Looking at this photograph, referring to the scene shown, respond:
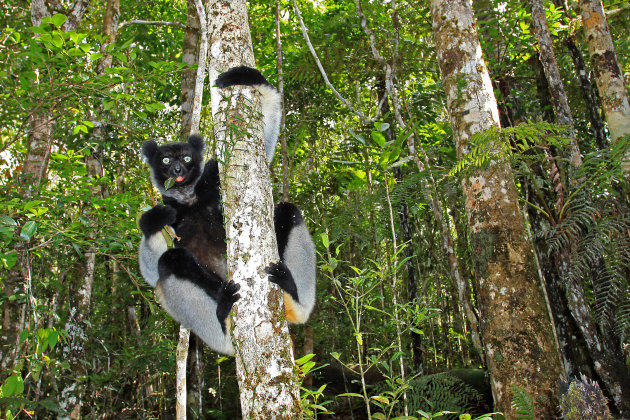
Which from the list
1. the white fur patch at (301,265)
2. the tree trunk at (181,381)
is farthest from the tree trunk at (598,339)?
the tree trunk at (181,381)

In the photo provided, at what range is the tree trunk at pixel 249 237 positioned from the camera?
1.59 m

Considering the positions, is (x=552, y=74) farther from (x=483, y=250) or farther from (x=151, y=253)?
(x=151, y=253)

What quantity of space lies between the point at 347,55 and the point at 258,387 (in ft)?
19.4

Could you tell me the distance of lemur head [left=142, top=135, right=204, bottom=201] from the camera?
352cm

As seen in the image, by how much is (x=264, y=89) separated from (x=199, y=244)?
1.49 metres

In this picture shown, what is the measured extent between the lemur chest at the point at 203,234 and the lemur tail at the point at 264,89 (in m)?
0.88

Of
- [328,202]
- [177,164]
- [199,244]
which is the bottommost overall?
[199,244]

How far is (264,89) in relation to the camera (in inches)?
108

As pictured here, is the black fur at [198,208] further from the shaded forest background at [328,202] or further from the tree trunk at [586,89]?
the tree trunk at [586,89]

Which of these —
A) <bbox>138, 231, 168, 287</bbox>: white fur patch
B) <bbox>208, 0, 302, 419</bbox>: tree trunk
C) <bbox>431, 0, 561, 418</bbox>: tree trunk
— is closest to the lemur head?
<bbox>138, 231, 168, 287</bbox>: white fur patch

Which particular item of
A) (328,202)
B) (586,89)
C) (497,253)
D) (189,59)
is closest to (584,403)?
(497,253)

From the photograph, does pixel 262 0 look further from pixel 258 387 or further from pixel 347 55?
pixel 258 387

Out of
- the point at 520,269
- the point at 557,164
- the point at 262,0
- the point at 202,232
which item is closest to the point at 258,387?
the point at 520,269

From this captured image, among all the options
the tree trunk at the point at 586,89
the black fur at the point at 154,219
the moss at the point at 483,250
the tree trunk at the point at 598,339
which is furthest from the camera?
the tree trunk at the point at 586,89
